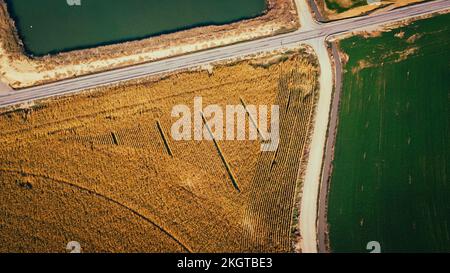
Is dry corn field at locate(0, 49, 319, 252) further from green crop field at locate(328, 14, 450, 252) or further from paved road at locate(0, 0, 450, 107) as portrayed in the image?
green crop field at locate(328, 14, 450, 252)

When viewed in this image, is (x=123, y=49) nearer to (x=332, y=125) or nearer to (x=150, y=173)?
(x=150, y=173)

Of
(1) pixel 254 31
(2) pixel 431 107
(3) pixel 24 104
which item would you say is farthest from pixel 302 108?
(3) pixel 24 104

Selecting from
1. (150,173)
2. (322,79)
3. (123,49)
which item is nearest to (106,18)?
(123,49)

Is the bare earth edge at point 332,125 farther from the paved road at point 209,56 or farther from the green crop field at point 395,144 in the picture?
the paved road at point 209,56
